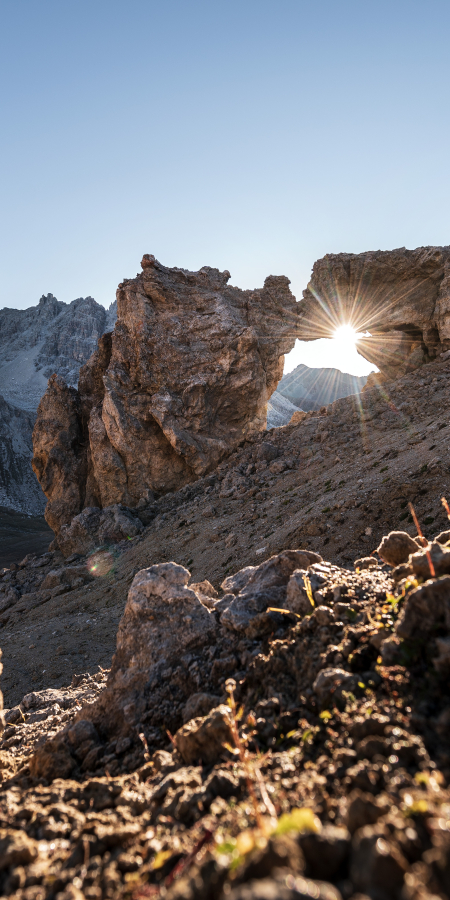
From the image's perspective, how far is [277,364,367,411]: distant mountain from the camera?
116 meters

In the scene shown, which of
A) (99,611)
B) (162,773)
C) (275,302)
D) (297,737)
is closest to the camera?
(297,737)

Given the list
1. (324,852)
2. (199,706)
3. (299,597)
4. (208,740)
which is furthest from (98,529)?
(324,852)

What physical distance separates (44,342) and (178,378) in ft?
357

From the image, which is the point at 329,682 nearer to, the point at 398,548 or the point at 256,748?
the point at 256,748

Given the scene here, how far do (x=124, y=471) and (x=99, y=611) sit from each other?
41.5ft

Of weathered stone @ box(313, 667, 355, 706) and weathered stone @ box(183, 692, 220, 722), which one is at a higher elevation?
weathered stone @ box(313, 667, 355, 706)

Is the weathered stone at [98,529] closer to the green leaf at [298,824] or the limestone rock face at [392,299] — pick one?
the limestone rock face at [392,299]

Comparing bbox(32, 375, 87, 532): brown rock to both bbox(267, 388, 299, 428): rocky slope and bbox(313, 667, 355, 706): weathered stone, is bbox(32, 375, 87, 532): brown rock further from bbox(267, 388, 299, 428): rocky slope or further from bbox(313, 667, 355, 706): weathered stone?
bbox(267, 388, 299, 428): rocky slope

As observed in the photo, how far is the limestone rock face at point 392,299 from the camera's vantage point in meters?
25.1

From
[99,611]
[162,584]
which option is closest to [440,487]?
[162,584]

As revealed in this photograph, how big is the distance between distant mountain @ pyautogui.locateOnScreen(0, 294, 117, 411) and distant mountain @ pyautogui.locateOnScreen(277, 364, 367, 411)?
56426 mm

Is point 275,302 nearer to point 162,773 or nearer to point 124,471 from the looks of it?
point 124,471

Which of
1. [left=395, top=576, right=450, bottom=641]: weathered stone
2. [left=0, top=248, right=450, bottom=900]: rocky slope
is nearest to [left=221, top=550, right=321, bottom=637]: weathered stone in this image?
[left=0, top=248, right=450, bottom=900]: rocky slope

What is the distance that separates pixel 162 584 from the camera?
679 cm
